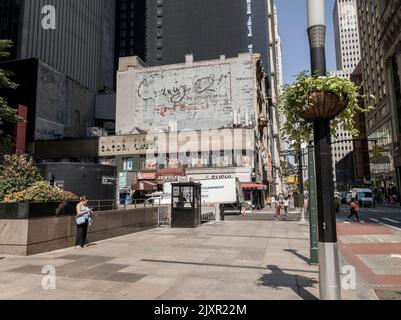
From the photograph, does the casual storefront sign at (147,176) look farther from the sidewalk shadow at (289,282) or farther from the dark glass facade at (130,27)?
the dark glass facade at (130,27)

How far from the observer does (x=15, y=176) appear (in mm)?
13500

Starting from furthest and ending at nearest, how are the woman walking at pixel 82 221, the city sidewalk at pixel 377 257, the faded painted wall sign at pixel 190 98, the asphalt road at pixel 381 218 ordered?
the faded painted wall sign at pixel 190 98 < the asphalt road at pixel 381 218 < the woman walking at pixel 82 221 < the city sidewalk at pixel 377 257

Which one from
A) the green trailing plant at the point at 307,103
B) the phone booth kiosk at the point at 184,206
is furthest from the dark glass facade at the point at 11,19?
the green trailing plant at the point at 307,103

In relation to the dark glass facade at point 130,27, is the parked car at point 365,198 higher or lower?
lower

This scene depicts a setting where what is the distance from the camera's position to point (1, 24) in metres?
69.1

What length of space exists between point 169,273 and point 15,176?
27.6 ft

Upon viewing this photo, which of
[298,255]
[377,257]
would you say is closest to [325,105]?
[298,255]

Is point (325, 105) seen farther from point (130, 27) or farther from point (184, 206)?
point (130, 27)

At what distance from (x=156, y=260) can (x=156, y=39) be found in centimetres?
9668

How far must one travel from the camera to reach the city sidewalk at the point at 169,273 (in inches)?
259

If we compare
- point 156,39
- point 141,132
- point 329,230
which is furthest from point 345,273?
point 156,39

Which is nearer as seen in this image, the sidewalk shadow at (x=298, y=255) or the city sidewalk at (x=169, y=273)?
the city sidewalk at (x=169, y=273)

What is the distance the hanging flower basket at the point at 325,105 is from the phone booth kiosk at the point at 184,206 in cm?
1586
